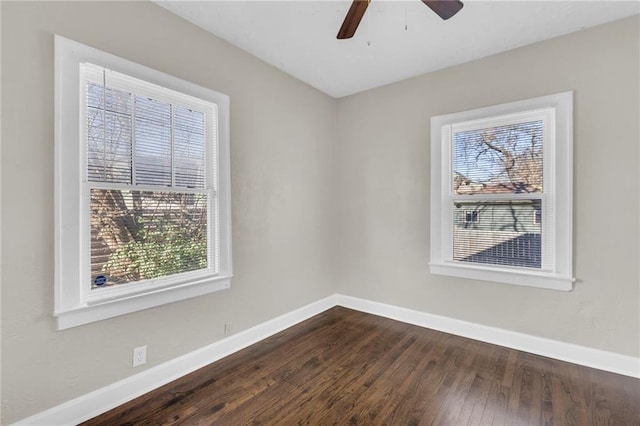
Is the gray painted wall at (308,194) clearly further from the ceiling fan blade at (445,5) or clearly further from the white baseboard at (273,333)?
the ceiling fan blade at (445,5)

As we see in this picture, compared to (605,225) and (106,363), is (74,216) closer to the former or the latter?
(106,363)

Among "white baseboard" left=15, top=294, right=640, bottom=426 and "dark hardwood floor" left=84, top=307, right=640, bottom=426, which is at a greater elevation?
"white baseboard" left=15, top=294, right=640, bottom=426

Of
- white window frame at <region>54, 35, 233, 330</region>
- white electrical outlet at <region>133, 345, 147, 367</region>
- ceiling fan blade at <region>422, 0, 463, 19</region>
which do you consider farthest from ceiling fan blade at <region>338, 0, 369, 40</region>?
white electrical outlet at <region>133, 345, 147, 367</region>

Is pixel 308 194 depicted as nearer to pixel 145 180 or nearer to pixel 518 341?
pixel 145 180

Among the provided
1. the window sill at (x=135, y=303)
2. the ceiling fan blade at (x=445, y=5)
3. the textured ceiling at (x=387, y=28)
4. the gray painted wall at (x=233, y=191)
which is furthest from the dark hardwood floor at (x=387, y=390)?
the textured ceiling at (x=387, y=28)

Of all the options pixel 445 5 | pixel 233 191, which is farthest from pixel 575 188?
pixel 233 191

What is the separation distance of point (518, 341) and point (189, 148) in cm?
333

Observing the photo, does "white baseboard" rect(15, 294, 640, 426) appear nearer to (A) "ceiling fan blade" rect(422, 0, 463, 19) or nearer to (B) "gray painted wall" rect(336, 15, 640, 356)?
(B) "gray painted wall" rect(336, 15, 640, 356)

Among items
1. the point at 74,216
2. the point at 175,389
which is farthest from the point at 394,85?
the point at 175,389

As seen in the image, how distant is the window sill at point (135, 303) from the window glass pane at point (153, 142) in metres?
0.79

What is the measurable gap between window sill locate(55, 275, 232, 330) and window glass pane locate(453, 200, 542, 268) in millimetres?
2345

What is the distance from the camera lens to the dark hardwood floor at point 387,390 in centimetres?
182

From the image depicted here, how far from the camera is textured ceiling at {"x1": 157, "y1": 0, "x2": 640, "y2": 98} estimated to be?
214 centimetres

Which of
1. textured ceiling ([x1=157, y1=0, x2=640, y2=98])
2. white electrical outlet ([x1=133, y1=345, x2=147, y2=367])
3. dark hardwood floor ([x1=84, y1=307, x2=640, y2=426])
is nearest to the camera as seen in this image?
dark hardwood floor ([x1=84, y1=307, x2=640, y2=426])
